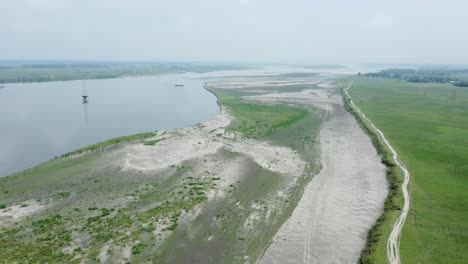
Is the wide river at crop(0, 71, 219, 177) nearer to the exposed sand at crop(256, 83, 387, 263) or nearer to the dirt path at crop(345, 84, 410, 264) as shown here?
the exposed sand at crop(256, 83, 387, 263)

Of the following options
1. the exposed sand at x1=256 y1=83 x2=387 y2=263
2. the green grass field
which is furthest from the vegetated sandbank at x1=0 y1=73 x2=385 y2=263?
the green grass field

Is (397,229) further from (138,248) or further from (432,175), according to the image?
(138,248)

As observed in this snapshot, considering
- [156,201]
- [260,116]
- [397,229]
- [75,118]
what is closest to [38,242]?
[156,201]

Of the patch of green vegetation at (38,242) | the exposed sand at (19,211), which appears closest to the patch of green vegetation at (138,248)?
the patch of green vegetation at (38,242)

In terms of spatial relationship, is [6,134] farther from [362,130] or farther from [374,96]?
[374,96]

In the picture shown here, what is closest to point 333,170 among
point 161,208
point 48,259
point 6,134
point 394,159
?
point 394,159

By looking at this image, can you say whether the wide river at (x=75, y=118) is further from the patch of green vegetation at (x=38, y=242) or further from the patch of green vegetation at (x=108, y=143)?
the patch of green vegetation at (x=38, y=242)

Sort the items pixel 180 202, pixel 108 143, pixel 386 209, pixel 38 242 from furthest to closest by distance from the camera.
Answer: pixel 108 143 < pixel 180 202 < pixel 386 209 < pixel 38 242
